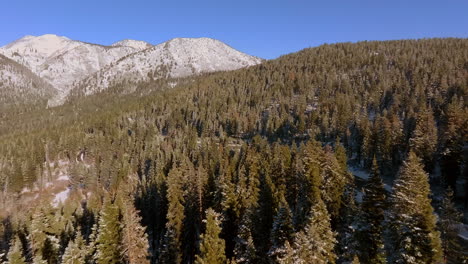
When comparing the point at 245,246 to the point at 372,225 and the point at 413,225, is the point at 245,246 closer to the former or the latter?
the point at 372,225

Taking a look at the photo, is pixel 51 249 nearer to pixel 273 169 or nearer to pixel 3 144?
pixel 273 169

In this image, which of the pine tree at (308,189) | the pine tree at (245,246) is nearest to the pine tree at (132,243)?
the pine tree at (245,246)

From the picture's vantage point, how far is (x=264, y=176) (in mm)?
49000

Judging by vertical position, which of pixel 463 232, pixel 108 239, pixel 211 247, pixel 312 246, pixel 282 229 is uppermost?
pixel 312 246

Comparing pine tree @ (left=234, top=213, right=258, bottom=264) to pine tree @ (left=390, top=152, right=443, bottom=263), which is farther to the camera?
pine tree @ (left=234, top=213, right=258, bottom=264)

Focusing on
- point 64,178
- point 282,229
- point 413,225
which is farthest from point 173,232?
point 64,178

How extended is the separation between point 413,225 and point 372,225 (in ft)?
15.1

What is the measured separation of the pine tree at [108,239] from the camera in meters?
35.1

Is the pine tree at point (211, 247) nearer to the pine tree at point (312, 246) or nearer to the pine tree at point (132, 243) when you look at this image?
the pine tree at point (312, 246)

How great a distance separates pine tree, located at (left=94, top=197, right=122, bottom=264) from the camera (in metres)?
35.1

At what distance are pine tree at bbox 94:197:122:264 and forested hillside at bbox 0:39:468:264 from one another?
0.15m

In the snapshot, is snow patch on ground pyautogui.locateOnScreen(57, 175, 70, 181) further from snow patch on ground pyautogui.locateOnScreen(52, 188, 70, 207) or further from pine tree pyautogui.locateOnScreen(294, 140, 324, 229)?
pine tree pyautogui.locateOnScreen(294, 140, 324, 229)

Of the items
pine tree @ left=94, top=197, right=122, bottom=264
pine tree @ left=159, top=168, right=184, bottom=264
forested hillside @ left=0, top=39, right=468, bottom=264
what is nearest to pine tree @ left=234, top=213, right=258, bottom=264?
forested hillside @ left=0, top=39, right=468, bottom=264

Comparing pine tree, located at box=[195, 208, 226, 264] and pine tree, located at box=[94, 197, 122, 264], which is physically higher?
pine tree, located at box=[195, 208, 226, 264]
